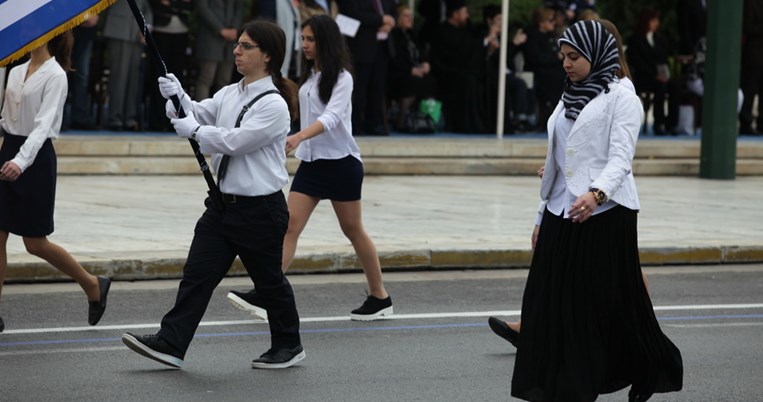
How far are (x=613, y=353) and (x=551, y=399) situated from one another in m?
0.38

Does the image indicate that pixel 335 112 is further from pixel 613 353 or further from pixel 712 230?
pixel 712 230

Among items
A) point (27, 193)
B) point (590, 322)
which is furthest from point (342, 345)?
point (590, 322)

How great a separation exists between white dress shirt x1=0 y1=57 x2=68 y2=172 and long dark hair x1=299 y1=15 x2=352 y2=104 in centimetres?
156

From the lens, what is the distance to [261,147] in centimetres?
767

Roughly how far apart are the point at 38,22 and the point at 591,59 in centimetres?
245

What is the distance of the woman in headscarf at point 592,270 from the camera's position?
651cm

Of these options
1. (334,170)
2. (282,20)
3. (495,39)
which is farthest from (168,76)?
(495,39)

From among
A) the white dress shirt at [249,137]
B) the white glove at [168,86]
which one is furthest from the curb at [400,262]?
the white glove at [168,86]

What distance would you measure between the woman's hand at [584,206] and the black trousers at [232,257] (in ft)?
5.95

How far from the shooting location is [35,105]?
27.7ft

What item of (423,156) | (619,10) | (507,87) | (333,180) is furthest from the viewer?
(619,10)

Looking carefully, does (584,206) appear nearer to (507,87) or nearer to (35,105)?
(35,105)

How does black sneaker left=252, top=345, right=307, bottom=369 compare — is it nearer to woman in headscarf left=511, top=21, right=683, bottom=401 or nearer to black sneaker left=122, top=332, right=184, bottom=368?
black sneaker left=122, top=332, right=184, bottom=368

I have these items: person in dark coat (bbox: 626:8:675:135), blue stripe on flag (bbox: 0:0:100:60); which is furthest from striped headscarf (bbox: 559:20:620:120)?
person in dark coat (bbox: 626:8:675:135)
